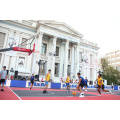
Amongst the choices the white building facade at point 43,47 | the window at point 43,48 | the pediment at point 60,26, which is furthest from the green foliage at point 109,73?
the window at point 43,48

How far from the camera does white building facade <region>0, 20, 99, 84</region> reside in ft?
68.6

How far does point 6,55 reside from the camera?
67.6ft

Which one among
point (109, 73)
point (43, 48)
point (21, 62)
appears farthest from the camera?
point (109, 73)

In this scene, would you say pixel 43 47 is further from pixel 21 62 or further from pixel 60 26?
pixel 60 26

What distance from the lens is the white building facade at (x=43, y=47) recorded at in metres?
20.9

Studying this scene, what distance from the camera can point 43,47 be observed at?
25.8m

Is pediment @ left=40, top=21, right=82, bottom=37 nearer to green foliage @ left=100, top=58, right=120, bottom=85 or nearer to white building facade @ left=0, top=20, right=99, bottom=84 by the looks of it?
white building facade @ left=0, top=20, right=99, bottom=84

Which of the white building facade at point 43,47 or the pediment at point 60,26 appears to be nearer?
the white building facade at point 43,47

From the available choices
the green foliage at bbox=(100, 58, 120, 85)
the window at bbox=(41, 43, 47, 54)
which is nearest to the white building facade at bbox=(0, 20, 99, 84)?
the window at bbox=(41, 43, 47, 54)

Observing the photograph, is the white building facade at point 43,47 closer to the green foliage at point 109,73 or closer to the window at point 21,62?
the window at point 21,62

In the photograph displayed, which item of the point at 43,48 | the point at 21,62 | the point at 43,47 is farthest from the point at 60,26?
the point at 21,62

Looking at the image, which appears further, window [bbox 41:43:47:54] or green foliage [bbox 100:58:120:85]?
green foliage [bbox 100:58:120:85]

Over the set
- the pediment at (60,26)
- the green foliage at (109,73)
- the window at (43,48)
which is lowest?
the green foliage at (109,73)
